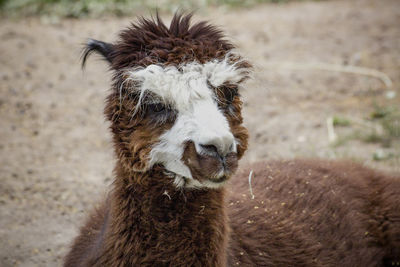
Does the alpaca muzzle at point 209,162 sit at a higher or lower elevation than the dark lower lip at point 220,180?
higher

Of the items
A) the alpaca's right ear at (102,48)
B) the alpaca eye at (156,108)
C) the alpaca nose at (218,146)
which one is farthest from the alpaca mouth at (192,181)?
the alpaca's right ear at (102,48)

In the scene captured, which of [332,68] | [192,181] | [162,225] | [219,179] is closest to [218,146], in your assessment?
[219,179]

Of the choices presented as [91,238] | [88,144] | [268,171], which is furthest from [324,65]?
[91,238]

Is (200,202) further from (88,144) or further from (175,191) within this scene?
(88,144)

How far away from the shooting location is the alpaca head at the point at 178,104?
9.89ft

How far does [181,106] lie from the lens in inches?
122

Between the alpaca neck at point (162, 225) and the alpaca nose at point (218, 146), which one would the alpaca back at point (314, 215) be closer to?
the alpaca neck at point (162, 225)

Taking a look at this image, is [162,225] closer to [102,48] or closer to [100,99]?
[102,48]

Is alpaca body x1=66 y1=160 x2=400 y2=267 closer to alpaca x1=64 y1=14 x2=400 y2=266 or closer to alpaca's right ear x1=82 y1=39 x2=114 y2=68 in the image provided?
alpaca x1=64 y1=14 x2=400 y2=266

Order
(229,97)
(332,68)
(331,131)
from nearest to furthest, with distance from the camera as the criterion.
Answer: (229,97)
(331,131)
(332,68)

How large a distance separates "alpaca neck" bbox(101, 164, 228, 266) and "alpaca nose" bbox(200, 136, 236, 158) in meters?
0.42

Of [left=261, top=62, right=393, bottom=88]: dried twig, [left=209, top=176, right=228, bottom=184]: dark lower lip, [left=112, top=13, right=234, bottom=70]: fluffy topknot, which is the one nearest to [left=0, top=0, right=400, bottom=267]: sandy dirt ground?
[left=261, top=62, right=393, bottom=88]: dried twig

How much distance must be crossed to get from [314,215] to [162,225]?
169 cm

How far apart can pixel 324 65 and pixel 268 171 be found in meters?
5.97
